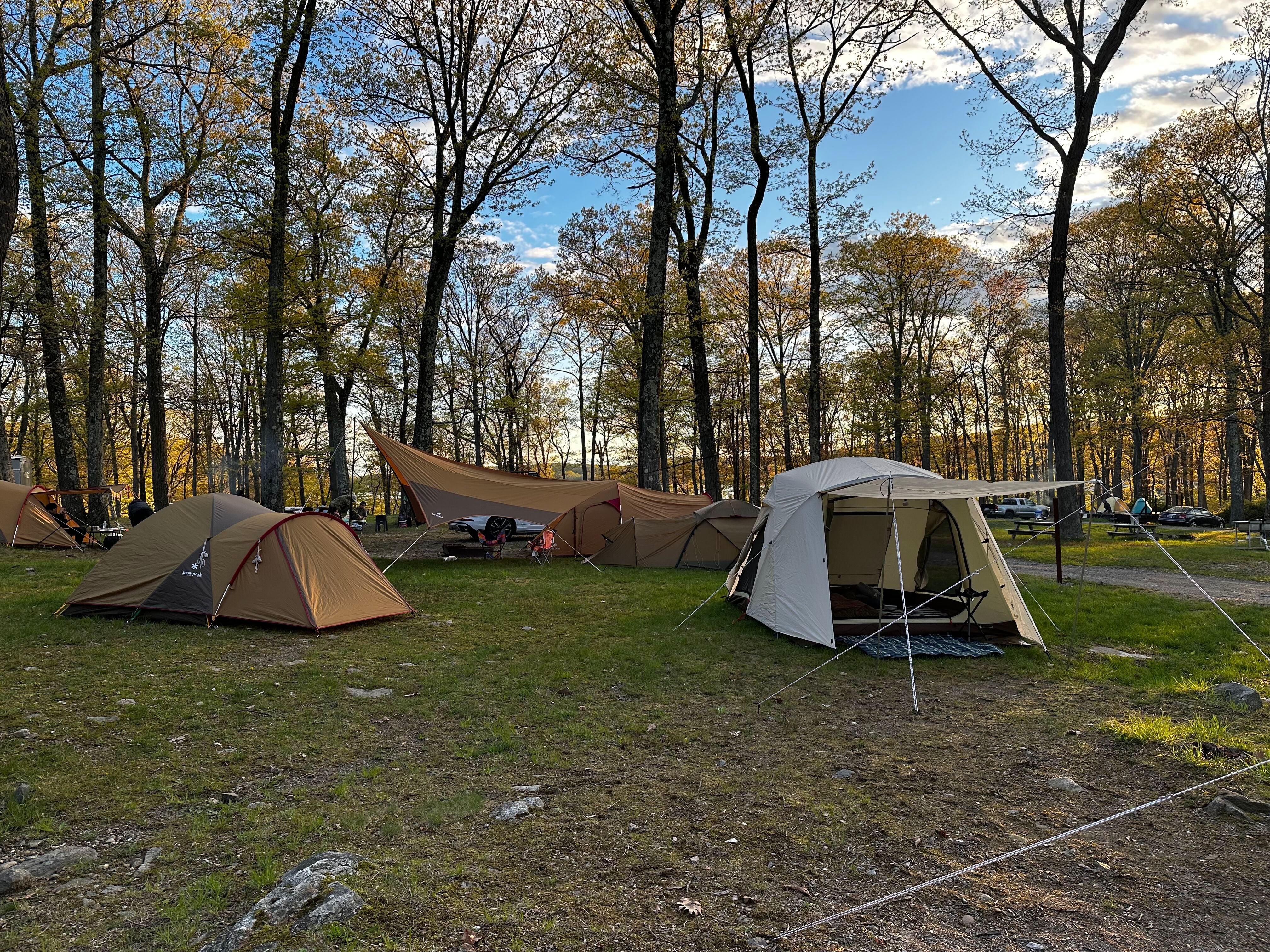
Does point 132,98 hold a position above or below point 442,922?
above

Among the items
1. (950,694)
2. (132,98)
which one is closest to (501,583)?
(950,694)

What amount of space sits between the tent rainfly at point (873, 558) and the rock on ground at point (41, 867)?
5892 mm

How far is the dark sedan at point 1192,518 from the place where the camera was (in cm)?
2947

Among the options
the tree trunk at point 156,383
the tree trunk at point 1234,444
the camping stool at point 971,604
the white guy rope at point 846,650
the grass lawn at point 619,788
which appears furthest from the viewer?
the tree trunk at point 1234,444

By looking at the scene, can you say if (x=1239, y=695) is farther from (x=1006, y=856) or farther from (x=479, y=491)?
(x=479, y=491)

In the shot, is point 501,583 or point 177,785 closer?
point 177,785

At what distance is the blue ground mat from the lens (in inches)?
272

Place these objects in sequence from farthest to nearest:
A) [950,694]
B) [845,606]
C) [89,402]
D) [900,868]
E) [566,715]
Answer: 1. [89,402]
2. [845,606]
3. [950,694]
4. [566,715]
5. [900,868]

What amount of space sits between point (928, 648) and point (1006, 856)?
13.5ft

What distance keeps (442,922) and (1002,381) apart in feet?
121

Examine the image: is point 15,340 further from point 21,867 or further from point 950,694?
point 950,694

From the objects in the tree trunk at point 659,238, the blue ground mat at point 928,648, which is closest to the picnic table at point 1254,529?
the blue ground mat at point 928,648

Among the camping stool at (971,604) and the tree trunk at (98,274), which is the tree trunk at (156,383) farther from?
the camping stool at (971,604)

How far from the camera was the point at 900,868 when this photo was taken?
3.09 meters
